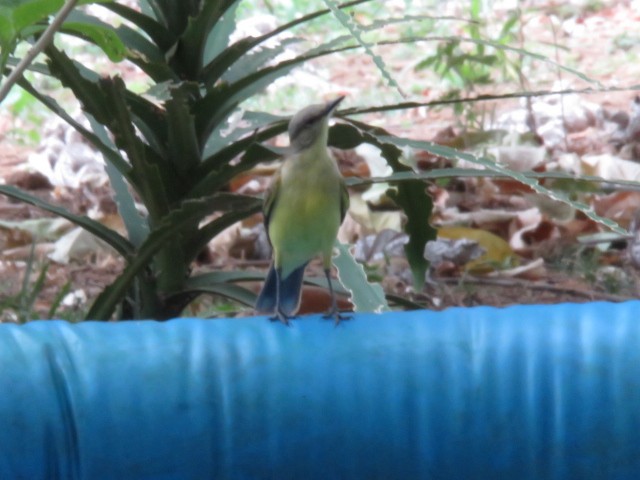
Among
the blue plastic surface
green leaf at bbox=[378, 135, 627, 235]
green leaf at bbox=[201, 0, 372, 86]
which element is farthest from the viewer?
green leaf at bbox=[201, 0, 372, 86]

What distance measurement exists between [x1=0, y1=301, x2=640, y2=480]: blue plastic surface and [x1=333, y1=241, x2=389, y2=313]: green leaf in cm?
40

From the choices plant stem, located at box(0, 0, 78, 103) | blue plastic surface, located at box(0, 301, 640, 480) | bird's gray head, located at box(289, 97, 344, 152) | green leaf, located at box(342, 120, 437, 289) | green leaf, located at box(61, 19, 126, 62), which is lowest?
blue plastic surface, located at box(0, 301, 640, 480)

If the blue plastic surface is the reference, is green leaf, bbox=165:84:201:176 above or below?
above

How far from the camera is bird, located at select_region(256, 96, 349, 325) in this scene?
2252 mm

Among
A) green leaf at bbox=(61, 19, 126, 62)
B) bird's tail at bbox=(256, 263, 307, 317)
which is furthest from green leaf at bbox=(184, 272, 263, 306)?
green leaf at bbox=(61, 19, 126, 62)

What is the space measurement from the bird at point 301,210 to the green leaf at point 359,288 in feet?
0.13

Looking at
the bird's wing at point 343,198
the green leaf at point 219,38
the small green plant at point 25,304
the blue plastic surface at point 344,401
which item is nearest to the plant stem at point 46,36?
the blue plastic surface at point 344,401

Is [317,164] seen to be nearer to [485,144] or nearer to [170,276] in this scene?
[170,276]

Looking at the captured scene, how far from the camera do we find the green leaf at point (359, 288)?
2281 mm

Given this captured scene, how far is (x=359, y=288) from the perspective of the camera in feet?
7.59

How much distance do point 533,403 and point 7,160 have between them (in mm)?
4284

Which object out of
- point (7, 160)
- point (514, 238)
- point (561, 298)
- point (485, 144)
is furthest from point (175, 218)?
point (7, 160)

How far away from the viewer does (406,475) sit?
1.84 metres

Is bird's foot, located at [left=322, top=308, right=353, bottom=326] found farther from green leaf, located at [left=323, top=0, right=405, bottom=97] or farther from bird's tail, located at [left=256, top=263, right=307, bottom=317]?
green leaf, located at [left=323, top=0, right=405, bottom=97]
